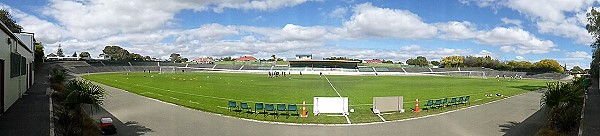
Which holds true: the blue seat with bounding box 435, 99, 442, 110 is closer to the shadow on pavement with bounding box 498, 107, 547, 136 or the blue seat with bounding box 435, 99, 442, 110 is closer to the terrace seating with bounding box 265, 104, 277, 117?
the shadow on pavement with bounding box 498, 107, 547, 136

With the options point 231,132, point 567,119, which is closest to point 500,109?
point 567,119

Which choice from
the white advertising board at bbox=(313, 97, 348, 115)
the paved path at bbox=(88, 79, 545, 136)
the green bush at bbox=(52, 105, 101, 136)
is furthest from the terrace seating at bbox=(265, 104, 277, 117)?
the green bush at bbox=(52, 105, 101, 136)

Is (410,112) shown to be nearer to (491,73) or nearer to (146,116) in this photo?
(146,116)

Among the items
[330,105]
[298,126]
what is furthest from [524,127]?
[298,126]

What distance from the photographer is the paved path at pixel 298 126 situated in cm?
1519

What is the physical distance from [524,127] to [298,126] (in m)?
8.60

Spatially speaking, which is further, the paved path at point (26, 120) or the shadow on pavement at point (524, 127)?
the shadow on pavement at point (524, 127)

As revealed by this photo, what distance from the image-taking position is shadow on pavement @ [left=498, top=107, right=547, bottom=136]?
15.2 meters

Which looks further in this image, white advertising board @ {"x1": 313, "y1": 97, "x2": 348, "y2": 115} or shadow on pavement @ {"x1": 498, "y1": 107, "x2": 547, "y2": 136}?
white advertising board @ {"x1": 313, "y1": 97, "x2": 348, "y2": 115}

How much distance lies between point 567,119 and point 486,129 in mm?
2780

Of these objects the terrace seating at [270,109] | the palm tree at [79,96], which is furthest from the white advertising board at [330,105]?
the palm tree at [79,96]

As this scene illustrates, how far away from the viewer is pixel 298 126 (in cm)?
1661

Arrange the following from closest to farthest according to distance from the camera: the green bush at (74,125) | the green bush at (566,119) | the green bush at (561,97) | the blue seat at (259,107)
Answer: the green bush at (74,125)
the green bush at (566,119)
the green bush at (561,97)
the blue seat at (259,107)

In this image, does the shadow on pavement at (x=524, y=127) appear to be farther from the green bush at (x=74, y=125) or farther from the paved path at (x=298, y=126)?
the green bush at (x=74, y=125)
